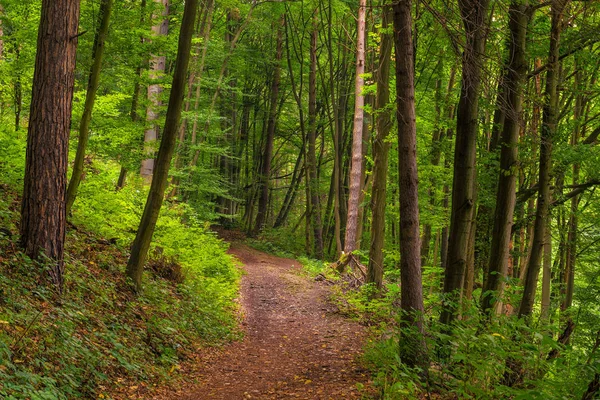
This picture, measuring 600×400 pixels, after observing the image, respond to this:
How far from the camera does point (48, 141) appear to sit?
6.70 metres

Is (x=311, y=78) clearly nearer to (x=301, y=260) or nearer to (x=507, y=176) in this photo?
(x=301, y=260)

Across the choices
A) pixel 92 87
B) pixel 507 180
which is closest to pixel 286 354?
pixel 507 180

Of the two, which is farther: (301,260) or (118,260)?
(301,260)

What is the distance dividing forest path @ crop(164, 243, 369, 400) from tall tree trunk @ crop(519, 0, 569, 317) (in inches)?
106

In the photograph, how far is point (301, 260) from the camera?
72.9 feet

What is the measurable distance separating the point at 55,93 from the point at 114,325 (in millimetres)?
3208

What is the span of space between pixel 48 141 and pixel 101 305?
2412 millimetres

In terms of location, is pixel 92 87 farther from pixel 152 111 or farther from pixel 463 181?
pixel 463 181

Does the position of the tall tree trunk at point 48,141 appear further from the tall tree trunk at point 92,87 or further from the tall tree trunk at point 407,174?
the tall tree trunk at point 407,174

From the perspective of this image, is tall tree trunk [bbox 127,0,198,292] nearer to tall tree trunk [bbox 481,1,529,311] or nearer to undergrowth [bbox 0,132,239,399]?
undergrowth [bbox 0,132,239,399]

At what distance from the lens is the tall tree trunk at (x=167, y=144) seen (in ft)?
27.6

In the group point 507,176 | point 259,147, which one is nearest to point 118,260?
point 507,176

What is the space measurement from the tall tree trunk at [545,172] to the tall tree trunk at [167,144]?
560cm

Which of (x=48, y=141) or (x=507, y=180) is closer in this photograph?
(x=48, y=141)
